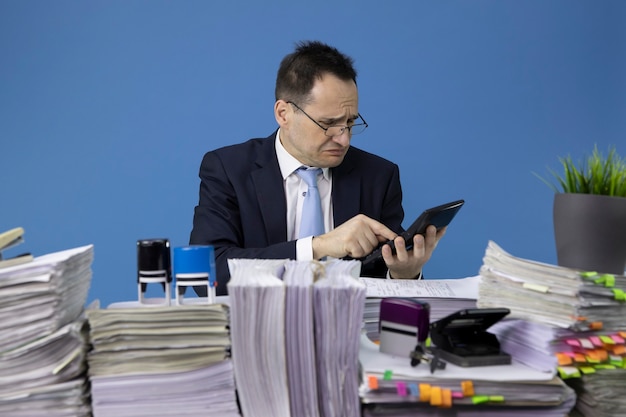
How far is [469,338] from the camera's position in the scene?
1.23 metres

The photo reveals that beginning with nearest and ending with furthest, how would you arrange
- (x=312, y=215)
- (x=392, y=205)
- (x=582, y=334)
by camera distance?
(x=582, y=334) → (x=312, y=215) → (x=392, y=205)

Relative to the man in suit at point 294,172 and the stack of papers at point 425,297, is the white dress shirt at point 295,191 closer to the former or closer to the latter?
the man in suit at point 294,172

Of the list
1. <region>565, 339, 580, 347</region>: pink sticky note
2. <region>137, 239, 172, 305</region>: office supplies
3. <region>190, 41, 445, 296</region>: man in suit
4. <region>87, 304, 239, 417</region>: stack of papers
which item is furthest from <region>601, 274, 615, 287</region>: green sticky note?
<region>190, 41, 445, 296</region>: man in suit

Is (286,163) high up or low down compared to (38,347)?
up

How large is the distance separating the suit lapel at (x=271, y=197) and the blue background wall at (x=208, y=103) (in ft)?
2.70

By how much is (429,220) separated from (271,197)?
0.92 metres

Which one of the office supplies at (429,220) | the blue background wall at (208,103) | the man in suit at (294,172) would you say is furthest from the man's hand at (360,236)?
the blue background wall at (208,103)

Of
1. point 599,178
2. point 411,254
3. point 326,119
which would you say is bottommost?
point 411,254

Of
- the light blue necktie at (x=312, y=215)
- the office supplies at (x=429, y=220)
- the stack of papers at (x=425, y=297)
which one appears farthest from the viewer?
the light blue necktie at (x=312, y=215)

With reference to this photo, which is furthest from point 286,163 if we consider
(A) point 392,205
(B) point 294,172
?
(A) point 392,205

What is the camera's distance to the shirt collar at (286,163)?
263cm

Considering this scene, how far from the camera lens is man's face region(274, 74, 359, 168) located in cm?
253

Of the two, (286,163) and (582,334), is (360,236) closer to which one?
(286,163)

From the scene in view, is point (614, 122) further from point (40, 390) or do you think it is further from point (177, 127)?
point (40, 390)
